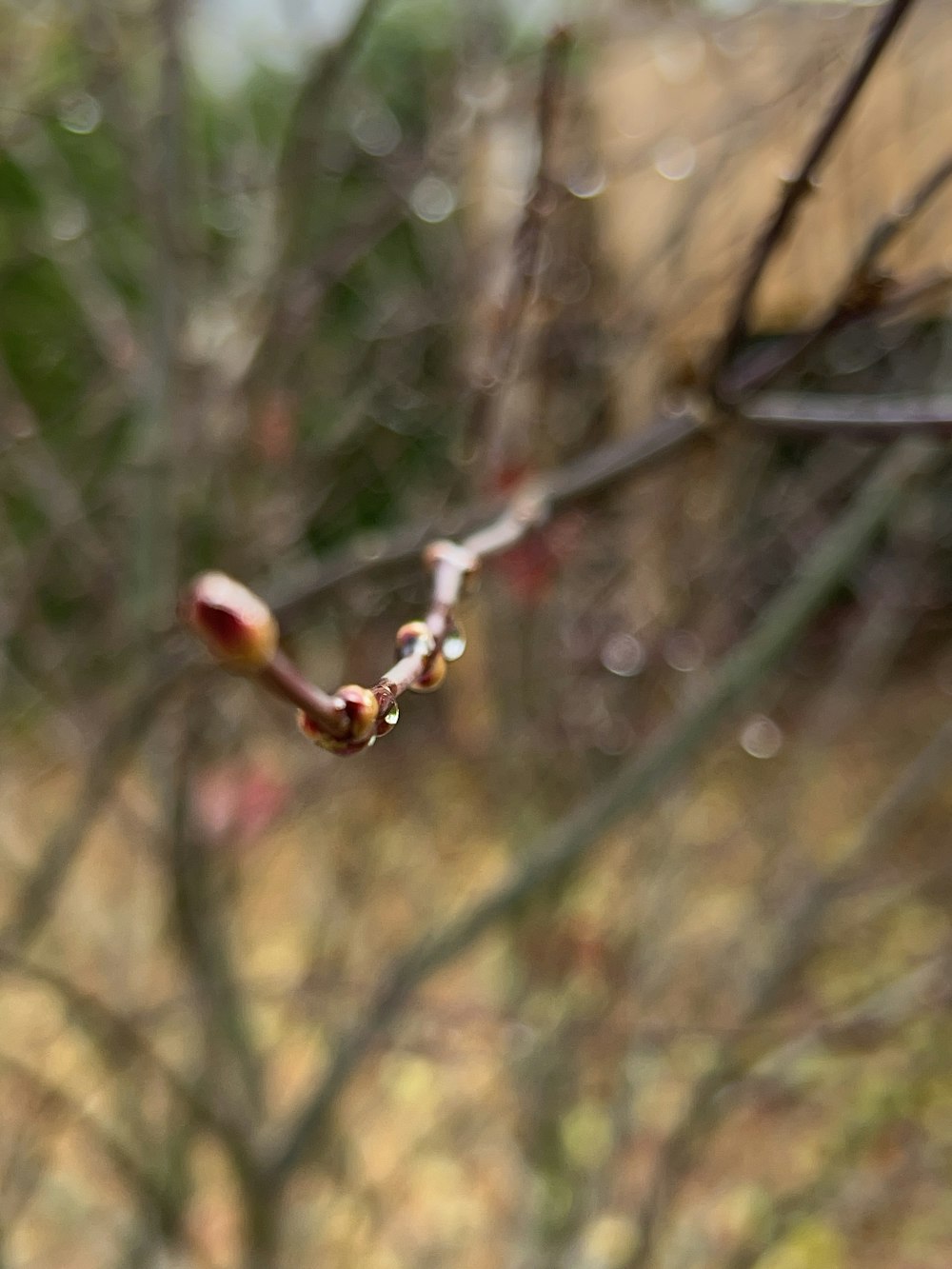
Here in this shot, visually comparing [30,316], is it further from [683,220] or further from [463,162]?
[683,220]

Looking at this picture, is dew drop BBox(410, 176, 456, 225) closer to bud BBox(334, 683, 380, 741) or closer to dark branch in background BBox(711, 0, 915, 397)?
dark branch in background BBox(711, 0, 915, 397)

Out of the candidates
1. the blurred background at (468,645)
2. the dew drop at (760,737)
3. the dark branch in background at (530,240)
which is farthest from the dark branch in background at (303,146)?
the dew drop at (760,737)

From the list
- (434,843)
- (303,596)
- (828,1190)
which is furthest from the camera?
(434,843)

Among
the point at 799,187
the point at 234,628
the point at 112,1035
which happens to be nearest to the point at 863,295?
the point at 799,187

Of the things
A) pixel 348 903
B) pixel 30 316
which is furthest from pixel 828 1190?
pixel 30 316

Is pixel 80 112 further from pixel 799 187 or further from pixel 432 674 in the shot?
pixel 432 674

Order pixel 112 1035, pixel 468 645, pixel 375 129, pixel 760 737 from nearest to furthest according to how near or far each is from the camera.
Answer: pixel 112 1035
pixel 375 129
pixel 468 645
pixel 760 737
